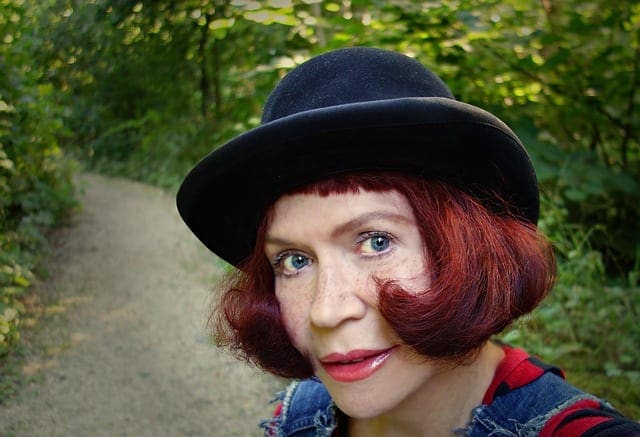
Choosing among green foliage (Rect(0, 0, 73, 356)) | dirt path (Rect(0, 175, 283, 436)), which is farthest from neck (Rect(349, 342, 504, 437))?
green foliage (Rect(0, 0, 73, 356))

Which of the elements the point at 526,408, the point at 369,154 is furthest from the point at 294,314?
the point at 526,408

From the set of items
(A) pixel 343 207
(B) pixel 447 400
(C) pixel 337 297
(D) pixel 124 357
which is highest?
(A) pixel 343 207

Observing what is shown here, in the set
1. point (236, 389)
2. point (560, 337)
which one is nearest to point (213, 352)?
point (236, 389)

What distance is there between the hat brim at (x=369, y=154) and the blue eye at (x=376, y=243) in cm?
12

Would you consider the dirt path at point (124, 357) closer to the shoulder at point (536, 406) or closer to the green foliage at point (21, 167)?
the green foliage at point (21, 167)

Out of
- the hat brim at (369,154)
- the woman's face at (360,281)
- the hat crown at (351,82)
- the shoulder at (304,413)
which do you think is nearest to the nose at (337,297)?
the woman's face at (360,281)

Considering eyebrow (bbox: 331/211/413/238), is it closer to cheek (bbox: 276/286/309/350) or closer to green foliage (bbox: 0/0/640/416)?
cheek (bbox: 276/286/309/350)

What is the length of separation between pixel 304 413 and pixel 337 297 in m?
0.60

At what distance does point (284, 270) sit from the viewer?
48.8 inches

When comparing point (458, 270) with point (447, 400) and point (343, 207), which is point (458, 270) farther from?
point (447, 400)

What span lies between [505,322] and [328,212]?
39 cm

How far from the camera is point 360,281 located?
1089mm

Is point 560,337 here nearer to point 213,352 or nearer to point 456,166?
point 213,352

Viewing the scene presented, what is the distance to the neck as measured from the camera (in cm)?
128
